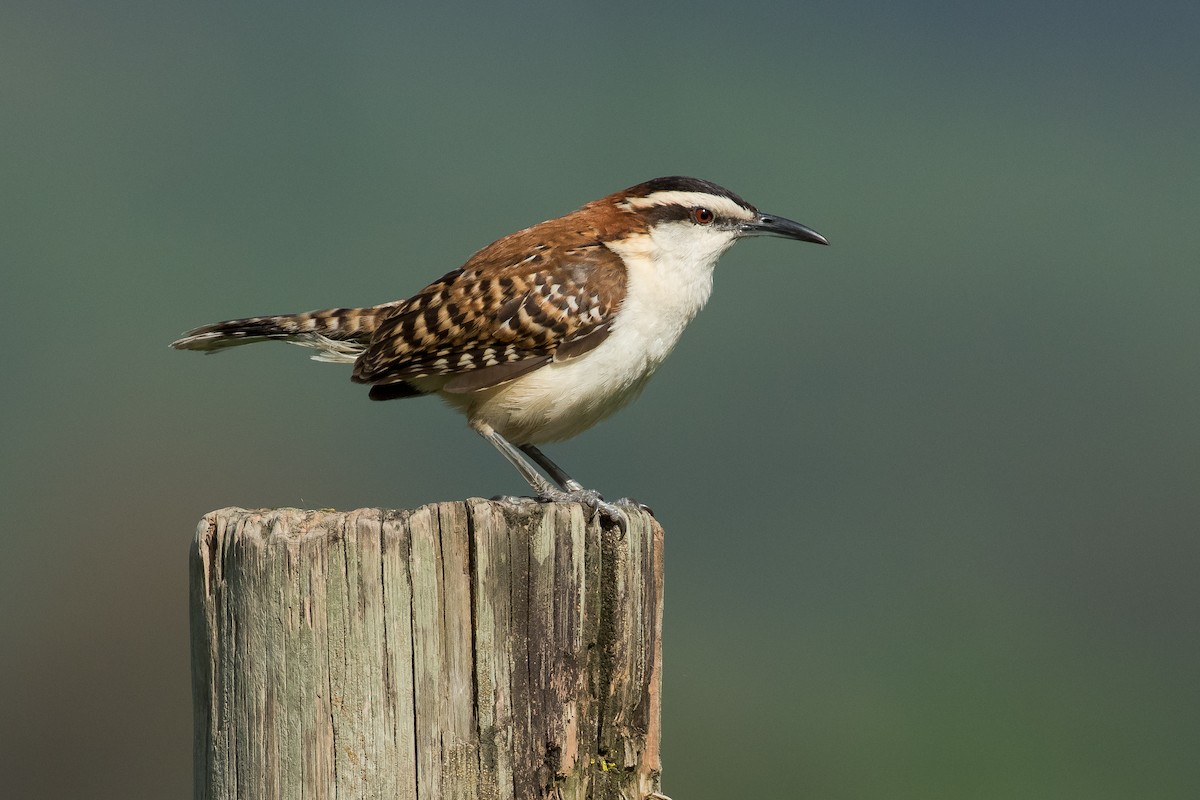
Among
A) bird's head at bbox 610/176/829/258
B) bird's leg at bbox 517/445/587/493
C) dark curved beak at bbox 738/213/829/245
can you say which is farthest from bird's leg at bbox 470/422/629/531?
dark curved beak at bbox 738/213/829/245

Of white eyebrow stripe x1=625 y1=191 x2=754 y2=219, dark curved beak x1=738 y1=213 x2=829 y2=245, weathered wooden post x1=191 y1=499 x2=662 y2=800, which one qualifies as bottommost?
weathered wooden post x1=191 y1=499 x2=662 y2=800

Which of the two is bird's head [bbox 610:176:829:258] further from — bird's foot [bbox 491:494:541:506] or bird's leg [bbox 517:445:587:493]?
bird's foot [bbox 491:494:541:506]

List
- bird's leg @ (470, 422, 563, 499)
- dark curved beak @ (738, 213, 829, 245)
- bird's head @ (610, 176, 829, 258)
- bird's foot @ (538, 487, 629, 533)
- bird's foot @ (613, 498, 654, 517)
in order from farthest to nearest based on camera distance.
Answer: dark curved beak @ (738, 213, 829, 245) < bird's head @ (610, 176, 829, 258) < bird's leg @ (470, 422, 563, 499) < bird's foot @ (613, 498, 654, 517) < bird's foot @ (538, 487, 629, 533)

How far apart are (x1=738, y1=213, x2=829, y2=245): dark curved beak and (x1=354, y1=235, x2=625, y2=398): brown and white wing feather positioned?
884mm

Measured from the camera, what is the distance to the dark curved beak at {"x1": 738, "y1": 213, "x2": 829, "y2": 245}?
6.30 metres

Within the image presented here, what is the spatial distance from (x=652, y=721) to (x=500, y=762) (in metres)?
0.58

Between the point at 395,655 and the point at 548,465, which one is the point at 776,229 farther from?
the point at 395,655

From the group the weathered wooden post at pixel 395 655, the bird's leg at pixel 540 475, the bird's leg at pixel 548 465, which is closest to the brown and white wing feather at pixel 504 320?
the bird's leg at pixel 540 475

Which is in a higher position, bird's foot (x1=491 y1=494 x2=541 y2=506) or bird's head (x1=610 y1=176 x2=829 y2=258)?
bird's head (x1=610 y1=176 x2=829 y2=258)

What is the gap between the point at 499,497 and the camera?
3709 millimetres

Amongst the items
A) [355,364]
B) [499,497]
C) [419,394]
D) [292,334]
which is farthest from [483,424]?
[499,497]

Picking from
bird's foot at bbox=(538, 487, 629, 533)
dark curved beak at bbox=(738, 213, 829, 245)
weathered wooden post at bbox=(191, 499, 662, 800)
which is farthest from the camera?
dark curved beak at bbox=(738, 213, 829, 245)

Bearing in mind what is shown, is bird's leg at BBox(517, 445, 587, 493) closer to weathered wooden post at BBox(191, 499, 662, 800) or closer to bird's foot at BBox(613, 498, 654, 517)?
bird's foot at BBox(613, 498, 654, 517)

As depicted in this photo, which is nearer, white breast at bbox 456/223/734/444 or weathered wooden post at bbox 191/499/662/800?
weathered wooden post at bbox 191/499/662/800
